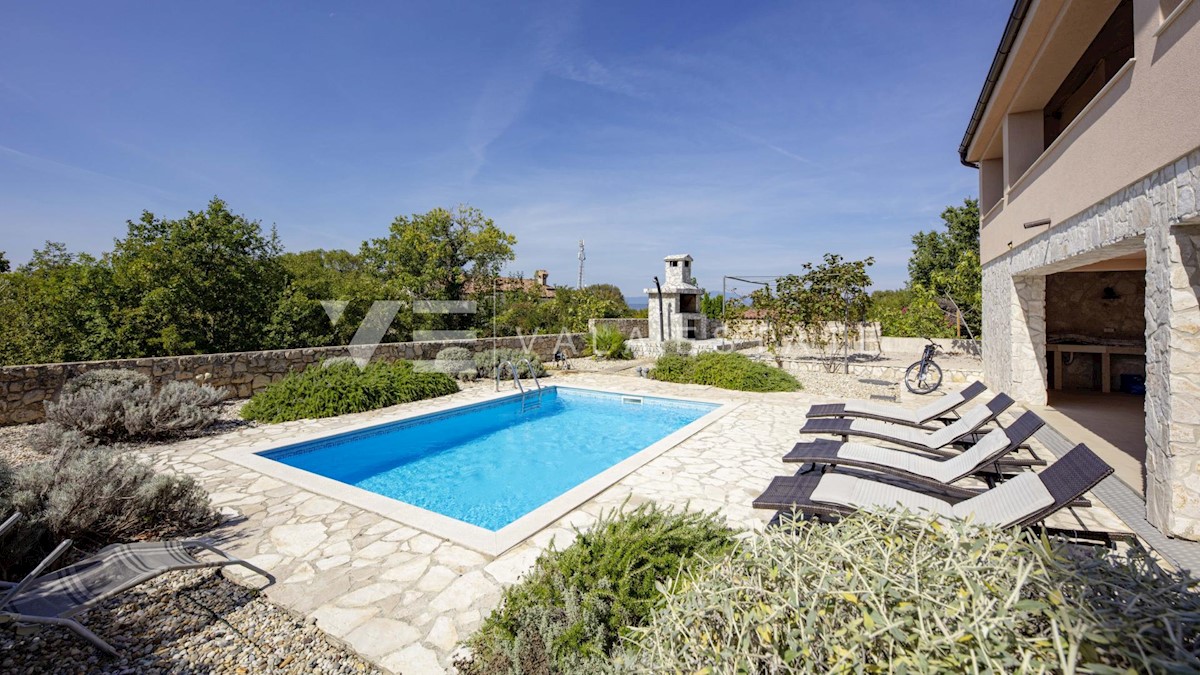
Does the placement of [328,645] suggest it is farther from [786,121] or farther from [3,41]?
[786,121]

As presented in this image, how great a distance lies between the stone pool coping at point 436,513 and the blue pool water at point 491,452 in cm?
28

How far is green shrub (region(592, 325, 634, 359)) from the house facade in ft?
35.1

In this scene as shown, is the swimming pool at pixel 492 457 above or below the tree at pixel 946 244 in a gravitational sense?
below

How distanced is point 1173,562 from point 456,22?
15263mm

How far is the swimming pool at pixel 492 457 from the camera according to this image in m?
5.16

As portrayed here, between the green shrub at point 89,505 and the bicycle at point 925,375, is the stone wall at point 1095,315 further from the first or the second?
the green shrub at point 89,505

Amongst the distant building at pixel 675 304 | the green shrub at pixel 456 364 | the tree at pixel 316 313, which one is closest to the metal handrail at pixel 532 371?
the green shrub at pixel 456 364

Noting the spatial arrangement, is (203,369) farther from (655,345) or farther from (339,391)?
(655,345)

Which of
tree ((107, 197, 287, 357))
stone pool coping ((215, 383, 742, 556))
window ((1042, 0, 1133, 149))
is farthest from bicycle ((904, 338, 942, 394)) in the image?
tree ((107, 197, 287, 357))

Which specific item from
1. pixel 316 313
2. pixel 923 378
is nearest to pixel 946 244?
pixel 923 378

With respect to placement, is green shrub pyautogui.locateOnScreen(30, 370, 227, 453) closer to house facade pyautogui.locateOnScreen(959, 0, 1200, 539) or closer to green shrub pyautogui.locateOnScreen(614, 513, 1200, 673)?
green shrub pyautogui.locateOnScreen(614, 513, 1200, 673)

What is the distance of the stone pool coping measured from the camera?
3.96 m

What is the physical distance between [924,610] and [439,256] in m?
18.5

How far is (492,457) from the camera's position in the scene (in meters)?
7.89
